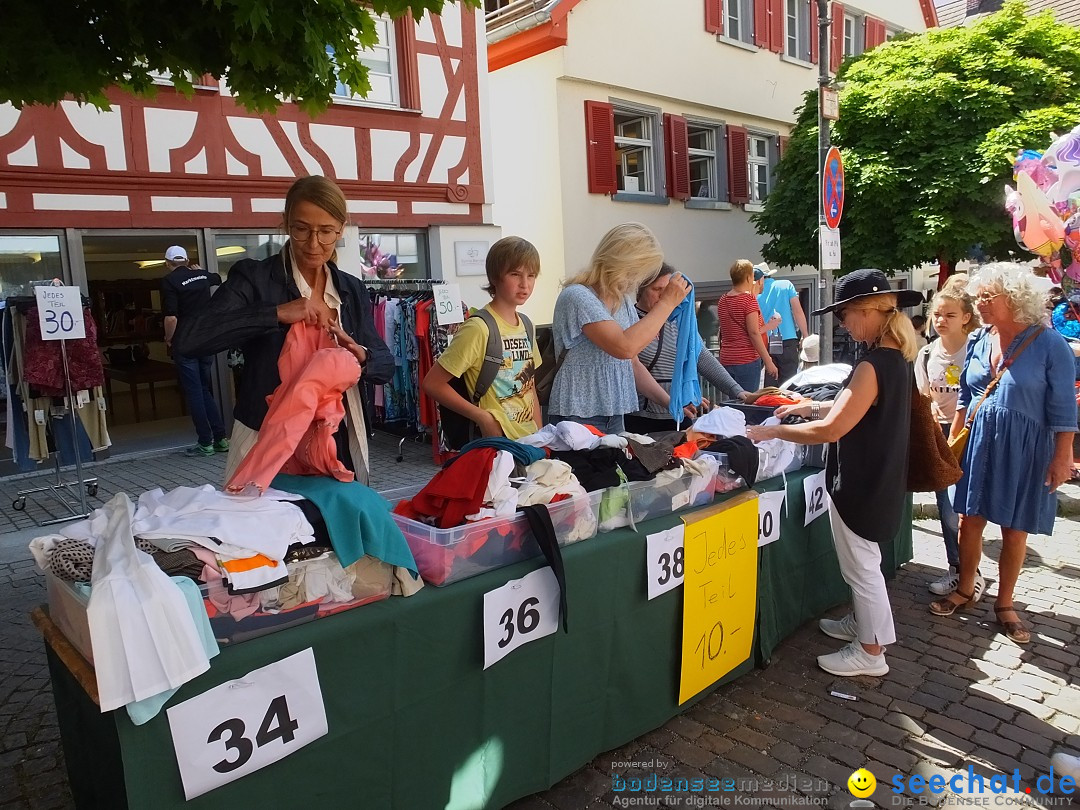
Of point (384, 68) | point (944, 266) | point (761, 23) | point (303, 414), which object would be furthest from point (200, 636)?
point (761, 23)

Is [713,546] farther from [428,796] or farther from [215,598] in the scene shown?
[215,598]

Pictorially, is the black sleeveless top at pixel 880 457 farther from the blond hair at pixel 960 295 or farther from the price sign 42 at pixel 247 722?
the price sign 42 at pixel 247 722

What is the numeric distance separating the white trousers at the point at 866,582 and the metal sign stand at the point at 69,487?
5122mm

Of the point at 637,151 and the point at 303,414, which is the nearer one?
the point at 303,414

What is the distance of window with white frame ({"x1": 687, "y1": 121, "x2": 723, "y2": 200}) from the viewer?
1432 cm

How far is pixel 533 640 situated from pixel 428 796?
526mm

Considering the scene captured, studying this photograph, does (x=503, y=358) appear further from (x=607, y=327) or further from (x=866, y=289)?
(x=866, y=289)

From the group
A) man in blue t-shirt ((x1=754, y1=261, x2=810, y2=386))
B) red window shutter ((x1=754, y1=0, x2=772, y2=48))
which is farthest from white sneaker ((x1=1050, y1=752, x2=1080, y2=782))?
red window shutter ((x1=754, y1=0, x2=772, y2=48))

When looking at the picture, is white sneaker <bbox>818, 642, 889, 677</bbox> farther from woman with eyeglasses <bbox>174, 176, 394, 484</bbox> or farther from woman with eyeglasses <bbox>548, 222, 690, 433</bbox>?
woman with eyeglasses <bbox>174, 176, 394, 484</bbox>

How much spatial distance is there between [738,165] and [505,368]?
1295 cm

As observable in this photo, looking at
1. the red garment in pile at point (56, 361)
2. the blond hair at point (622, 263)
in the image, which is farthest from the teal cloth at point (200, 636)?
the red garment in pile at point (56, 361)

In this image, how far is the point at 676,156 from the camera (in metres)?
13.3

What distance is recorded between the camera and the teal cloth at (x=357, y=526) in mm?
2043

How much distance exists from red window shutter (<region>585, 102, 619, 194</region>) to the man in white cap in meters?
6.14
